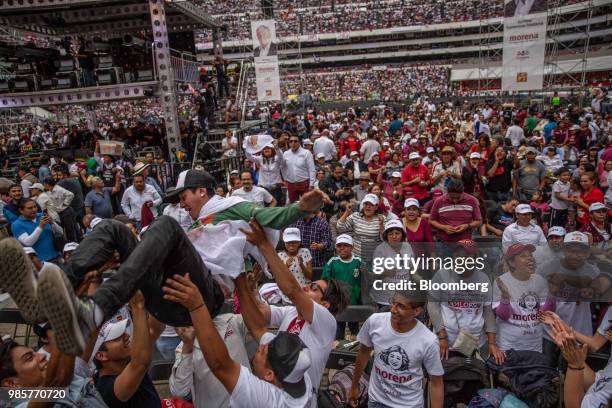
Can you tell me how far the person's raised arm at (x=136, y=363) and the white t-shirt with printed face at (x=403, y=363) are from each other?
149 centimetres

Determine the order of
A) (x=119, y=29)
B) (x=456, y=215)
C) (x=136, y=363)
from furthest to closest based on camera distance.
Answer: (x=119, y=29) < (x=456, y=215) < (x=136, y=363)

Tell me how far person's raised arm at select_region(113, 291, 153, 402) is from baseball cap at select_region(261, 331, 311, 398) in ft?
2.13

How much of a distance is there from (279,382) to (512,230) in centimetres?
384

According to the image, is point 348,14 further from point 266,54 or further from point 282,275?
point 282,275

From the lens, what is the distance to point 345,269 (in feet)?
15.0

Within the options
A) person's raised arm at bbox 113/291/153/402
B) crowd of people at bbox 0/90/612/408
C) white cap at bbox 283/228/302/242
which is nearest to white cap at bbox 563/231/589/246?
crowd of people at bbox 0/90/612/408

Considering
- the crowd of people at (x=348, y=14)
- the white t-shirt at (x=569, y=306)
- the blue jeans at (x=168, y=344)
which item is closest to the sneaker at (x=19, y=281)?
the blue jeans at (x=168, y=344)

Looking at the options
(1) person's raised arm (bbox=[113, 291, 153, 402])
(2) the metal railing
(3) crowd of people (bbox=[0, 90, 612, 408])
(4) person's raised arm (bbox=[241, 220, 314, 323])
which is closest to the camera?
(3) crowd of people (bbox=[0, 90, 612, 408])

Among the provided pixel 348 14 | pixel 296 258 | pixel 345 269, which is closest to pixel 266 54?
pixel 296 258

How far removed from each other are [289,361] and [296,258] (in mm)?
2610

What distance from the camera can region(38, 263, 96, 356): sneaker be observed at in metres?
1.74

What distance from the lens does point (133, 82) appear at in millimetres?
11945

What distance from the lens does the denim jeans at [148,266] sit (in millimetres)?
1942
